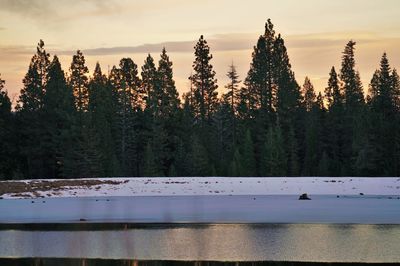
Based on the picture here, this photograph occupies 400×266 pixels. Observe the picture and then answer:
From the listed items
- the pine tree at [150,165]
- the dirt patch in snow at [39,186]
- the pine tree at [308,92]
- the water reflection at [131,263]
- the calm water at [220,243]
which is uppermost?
the pine tree at [308,92]

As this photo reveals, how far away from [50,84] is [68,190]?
27.8 metres

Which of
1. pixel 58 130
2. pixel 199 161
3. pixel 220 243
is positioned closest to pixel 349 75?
pixel 199 161

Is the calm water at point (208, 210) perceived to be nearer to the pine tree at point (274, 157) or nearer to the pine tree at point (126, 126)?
the pine tree at point (274, 157)

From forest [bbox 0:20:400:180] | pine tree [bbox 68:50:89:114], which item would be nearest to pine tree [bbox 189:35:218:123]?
forest [bbox 0:20:400:180]

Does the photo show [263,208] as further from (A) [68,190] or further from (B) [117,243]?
(A) [68,190]

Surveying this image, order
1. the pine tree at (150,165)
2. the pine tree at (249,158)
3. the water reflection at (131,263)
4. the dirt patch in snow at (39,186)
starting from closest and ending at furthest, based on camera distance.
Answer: the water reflection at (131,263) < the dirt patch in snow at (39,186) < the pine tree at (150,165) < the pine tree at (249,158)

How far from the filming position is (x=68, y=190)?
4138 centimetres

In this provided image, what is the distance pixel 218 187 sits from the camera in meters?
43.3

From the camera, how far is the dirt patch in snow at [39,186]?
39.9 metres

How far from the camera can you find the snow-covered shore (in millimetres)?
40938

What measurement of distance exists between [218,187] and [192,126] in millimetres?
29409

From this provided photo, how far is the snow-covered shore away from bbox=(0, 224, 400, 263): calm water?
17.6 meters

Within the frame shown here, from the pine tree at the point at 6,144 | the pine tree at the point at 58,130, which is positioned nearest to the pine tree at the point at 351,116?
the pine tree at the point at 58,130

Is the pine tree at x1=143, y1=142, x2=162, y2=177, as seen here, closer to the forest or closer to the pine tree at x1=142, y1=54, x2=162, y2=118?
the forest
